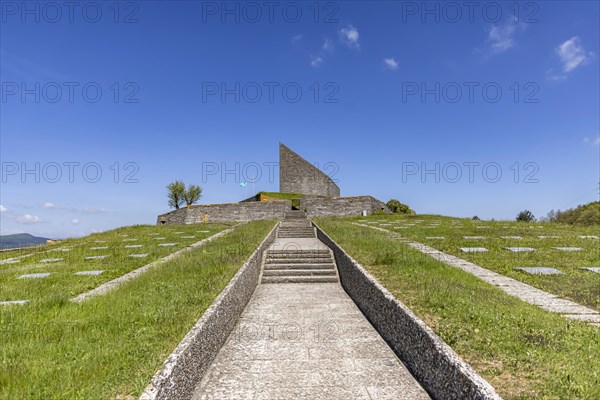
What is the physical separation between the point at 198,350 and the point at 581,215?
124 ft

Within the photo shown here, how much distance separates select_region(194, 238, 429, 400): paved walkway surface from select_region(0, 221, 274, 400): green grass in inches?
32.5

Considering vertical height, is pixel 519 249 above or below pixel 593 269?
above

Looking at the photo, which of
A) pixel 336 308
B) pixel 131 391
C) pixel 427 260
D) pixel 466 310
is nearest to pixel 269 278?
pixel 336 308

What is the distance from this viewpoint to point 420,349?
13.9 feet

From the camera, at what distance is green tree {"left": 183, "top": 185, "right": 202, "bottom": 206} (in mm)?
51781

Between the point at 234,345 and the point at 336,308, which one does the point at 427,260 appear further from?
the point at 234,345

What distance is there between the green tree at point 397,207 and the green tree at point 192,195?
Answer: 30.0 m

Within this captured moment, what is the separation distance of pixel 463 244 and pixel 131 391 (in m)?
12.6

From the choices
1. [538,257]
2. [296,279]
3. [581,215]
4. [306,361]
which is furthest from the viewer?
[581,215]

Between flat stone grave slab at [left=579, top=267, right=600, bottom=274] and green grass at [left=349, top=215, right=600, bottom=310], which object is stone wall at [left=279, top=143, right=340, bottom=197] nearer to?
green grass at [left=349, top=215, right=600, bottom=310]

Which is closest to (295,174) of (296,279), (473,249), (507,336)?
(473,249)

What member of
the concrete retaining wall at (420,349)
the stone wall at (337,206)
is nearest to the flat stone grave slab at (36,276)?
the concrete retaining wall at (420,349)

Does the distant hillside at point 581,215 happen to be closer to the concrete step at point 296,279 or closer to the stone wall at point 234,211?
the stone wall at point 234,211

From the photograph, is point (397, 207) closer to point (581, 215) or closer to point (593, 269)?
point (581, 215)
